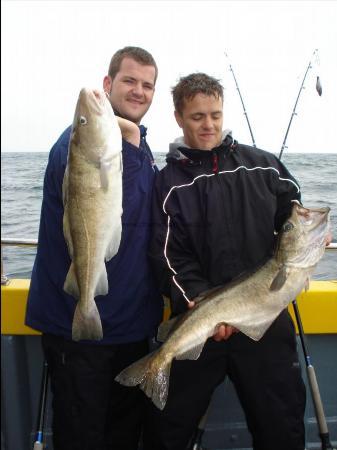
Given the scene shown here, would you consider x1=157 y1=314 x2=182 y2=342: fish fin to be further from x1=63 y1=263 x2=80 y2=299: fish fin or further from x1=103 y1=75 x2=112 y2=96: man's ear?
x1=103 y1=75 x2=112 y2=96: man's ear

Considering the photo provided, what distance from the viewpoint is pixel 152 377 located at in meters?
2.48

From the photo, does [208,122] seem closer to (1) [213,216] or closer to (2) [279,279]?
(1) [213,216]

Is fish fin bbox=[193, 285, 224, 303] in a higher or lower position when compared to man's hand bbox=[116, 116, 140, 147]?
lower

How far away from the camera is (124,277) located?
273 cm

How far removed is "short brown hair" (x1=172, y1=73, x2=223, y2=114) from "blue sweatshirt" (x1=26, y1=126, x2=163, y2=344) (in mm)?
538

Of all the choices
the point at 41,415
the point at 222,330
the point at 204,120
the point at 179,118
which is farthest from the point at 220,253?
the point at 41,415

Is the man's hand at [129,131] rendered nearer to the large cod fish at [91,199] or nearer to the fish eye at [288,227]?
the large cod fish at [91,199]

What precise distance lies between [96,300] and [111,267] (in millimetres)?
231

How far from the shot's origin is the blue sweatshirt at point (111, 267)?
268cm

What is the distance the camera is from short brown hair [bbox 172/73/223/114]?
2939mm

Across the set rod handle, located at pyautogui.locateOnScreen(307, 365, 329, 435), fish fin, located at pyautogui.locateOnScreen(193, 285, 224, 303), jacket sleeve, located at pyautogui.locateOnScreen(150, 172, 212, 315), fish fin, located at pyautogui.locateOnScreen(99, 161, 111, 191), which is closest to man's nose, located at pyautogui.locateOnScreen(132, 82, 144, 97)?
jacket sleeve, located at pyautogui.locateOnScreen(150, 172, 212, 315)

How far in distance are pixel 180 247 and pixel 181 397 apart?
0.93 meters

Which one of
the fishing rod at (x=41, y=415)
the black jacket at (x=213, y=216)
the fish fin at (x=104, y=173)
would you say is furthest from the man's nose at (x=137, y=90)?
the fishing rod at (x=41, y=415)

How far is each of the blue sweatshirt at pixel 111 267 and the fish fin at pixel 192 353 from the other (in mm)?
386
